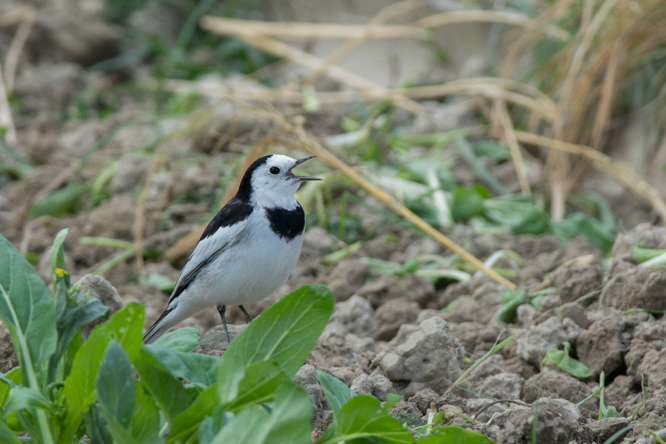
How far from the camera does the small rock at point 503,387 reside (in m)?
2.76

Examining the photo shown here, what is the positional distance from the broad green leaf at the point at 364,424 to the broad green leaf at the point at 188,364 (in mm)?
362

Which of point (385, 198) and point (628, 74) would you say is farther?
point (628, 74)

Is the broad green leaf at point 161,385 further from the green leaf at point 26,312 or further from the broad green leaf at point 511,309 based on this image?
the broad green leaf at point 511,309

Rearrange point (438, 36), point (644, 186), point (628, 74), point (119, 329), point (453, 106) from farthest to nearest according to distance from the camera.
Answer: point (438, 36) → point (453, 106) → point (628, 74) → point (644, 186) → point (119, 329)

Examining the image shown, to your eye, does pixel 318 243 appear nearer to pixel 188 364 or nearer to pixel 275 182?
pixel 275 182

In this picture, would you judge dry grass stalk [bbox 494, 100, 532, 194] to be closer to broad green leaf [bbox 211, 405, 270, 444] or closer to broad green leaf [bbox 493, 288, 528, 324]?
broad green leaf [bbox 493, 288, 528, 324]

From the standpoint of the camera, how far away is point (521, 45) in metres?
6.42

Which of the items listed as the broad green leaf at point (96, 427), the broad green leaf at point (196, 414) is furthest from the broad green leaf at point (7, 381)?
the broad green leaf at point (196, 414)

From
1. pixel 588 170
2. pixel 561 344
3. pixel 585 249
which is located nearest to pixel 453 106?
pixel 588 170

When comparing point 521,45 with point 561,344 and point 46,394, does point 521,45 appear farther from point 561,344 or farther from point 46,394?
point 46,394

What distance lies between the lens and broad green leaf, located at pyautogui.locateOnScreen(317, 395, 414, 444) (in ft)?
6.45

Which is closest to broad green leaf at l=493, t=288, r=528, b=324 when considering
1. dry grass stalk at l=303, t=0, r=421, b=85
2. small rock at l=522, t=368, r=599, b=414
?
small rock at l=522, t=368, r=599, b=414

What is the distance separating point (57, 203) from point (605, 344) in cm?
386

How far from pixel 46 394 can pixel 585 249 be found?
Result: 11.2ft
